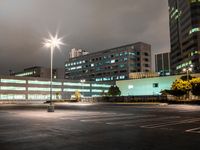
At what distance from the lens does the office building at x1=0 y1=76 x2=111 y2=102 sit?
124 metres

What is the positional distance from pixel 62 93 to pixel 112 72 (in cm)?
5821

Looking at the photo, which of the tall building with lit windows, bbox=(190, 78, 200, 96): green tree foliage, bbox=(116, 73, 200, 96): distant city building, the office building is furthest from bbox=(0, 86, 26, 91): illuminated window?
bbox=(190, 78, 200, 96): green tree foliage

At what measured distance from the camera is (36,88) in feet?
440

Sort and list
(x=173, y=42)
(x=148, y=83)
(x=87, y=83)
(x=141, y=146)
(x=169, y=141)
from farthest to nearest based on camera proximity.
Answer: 1. (x=173, y=42)
2. (x=87, y=83)
3. (x=148, y=83)
4. (x=169, y=141)
5. (x=141, y=146)

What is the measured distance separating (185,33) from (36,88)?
9184 centimetres

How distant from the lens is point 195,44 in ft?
456

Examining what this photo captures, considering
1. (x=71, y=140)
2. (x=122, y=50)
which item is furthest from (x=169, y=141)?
(x=122, y=50)

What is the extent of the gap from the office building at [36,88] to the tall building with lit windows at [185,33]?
53420mm

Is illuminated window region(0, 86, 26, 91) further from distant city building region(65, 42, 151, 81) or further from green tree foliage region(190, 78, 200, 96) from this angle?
green tree foliage region(190, 78, 200, 96)

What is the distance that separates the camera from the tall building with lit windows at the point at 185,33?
139 meters

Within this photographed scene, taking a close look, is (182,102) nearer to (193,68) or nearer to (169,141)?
(169,141)

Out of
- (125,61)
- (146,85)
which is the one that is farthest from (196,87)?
(125,61)

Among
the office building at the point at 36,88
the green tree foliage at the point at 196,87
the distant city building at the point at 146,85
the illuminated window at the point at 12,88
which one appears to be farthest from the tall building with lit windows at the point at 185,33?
the illuminated window at the point at 12,88

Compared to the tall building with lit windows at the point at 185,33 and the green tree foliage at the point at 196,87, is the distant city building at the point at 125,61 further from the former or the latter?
the green tree foliage at the point at 196,87
